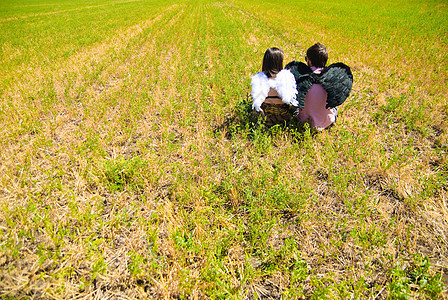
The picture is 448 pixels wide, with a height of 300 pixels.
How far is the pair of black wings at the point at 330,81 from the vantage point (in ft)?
11.9

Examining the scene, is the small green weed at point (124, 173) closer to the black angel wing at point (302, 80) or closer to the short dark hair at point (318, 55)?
the black angel wing at point (302, 80)

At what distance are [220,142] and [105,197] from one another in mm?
2005

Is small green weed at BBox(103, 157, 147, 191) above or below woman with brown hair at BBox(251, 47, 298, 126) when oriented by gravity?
below

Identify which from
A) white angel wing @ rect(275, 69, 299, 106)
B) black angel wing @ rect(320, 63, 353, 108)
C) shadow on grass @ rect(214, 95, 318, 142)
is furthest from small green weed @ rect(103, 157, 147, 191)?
black angel wing @ rect(320, 63, 353, 108)

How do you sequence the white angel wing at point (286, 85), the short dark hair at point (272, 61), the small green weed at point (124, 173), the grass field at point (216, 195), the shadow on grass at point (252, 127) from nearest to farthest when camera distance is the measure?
1. the grass field at point (216, 195)
2. the small green weed at point (124, 173)
3. the short dark hair at point (272, 61)
4. the white angel wing at point (286, 85)
5. the shadow on grass at point (252, 127)

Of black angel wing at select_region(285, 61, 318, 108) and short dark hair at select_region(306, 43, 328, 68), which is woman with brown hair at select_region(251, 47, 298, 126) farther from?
short dark hair at select_region(306, 43, 328, 68)

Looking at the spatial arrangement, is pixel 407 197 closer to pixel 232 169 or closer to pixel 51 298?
pixel 232 169

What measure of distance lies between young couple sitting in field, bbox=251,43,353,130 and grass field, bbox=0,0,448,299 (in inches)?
18.5

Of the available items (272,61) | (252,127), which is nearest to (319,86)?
(272,61)

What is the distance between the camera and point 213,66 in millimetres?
7484

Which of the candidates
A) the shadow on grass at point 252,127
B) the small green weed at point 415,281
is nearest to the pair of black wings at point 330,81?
the shadow on grass at point 252,127

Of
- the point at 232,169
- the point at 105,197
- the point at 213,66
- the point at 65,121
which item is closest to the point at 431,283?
the point at 232,169

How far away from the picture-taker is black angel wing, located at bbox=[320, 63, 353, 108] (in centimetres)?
361

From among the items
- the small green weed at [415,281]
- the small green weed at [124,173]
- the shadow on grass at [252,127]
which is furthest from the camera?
the shadow on grass at [252,127]
